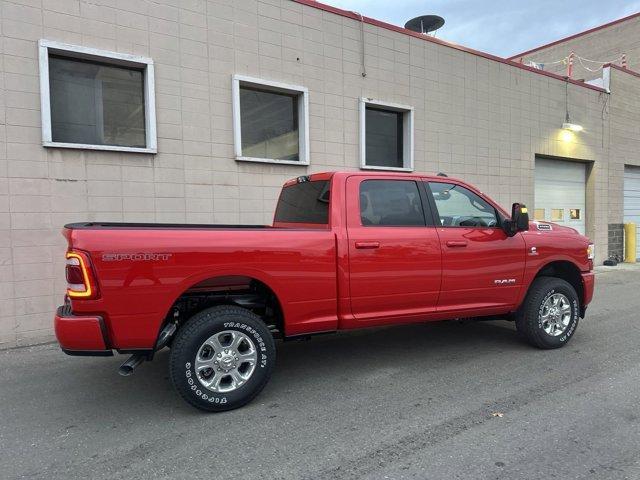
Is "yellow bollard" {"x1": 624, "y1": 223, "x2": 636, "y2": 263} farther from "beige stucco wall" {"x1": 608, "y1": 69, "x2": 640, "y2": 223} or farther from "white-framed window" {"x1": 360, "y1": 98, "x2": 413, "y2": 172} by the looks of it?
"white-framed window" {"x1": 360, "y1": 98, "x2": 413, "y2": 172}

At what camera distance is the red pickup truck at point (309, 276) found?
3486 mm

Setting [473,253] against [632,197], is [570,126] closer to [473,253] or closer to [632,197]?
[632,197]

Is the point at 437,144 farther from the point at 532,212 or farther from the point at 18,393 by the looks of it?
the point at 18,393

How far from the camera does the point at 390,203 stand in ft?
15.4

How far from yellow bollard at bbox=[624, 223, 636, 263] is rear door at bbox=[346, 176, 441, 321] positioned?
1311 centimetres

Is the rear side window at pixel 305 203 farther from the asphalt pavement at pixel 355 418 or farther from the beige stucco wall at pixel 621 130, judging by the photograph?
the beige stucco wall at pixel 621 130

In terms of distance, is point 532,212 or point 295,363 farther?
point 532,212

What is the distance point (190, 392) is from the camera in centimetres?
366

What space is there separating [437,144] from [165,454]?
28.8ft

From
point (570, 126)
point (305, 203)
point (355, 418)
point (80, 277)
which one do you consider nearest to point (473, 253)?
point (305, 203)

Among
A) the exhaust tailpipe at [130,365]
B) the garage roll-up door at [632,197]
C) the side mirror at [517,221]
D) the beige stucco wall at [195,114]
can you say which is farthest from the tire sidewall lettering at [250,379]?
the garage roll-up door at [632,197]

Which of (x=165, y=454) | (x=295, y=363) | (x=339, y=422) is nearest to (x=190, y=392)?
(x=165, y=454)

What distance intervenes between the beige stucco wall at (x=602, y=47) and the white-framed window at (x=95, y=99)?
14.5 metres

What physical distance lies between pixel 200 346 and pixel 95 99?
4.90m
